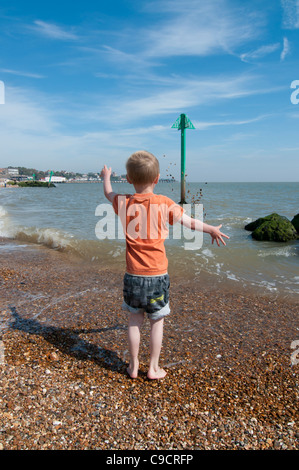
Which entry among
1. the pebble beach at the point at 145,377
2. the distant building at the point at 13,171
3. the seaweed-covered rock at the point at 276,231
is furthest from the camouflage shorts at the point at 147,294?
the distant building at the point at 13,171

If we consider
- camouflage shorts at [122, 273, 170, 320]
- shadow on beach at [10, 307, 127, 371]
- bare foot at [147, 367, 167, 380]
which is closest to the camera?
camouflage shorts at [122, 273, 170, 320]

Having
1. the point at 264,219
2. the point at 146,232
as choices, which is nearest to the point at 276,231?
the point at 264,219

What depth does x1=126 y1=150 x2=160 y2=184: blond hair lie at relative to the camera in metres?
2.76

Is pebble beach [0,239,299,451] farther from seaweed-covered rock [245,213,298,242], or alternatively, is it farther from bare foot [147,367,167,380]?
seaweed-covered rock [245,213,298,242]

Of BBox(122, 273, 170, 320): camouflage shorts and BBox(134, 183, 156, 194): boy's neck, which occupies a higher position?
BBox(134, 183, 156, 194): boy's neck

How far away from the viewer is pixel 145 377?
3191 millimetres

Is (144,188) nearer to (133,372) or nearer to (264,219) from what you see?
(133,372)

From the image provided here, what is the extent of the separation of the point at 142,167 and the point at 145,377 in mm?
2036

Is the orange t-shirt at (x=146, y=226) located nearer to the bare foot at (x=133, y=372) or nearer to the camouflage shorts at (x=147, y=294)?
the camouflage shorts at (x=147, y=294)

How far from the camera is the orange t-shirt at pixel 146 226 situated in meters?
2.85

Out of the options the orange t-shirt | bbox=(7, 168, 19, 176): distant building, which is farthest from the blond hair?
bbox=(7, 168, 19, 176): distant building

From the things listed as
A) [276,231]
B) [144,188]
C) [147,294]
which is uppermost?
[144,188]

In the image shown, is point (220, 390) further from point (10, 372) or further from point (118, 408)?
point (10, 372)

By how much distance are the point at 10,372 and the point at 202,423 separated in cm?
186
